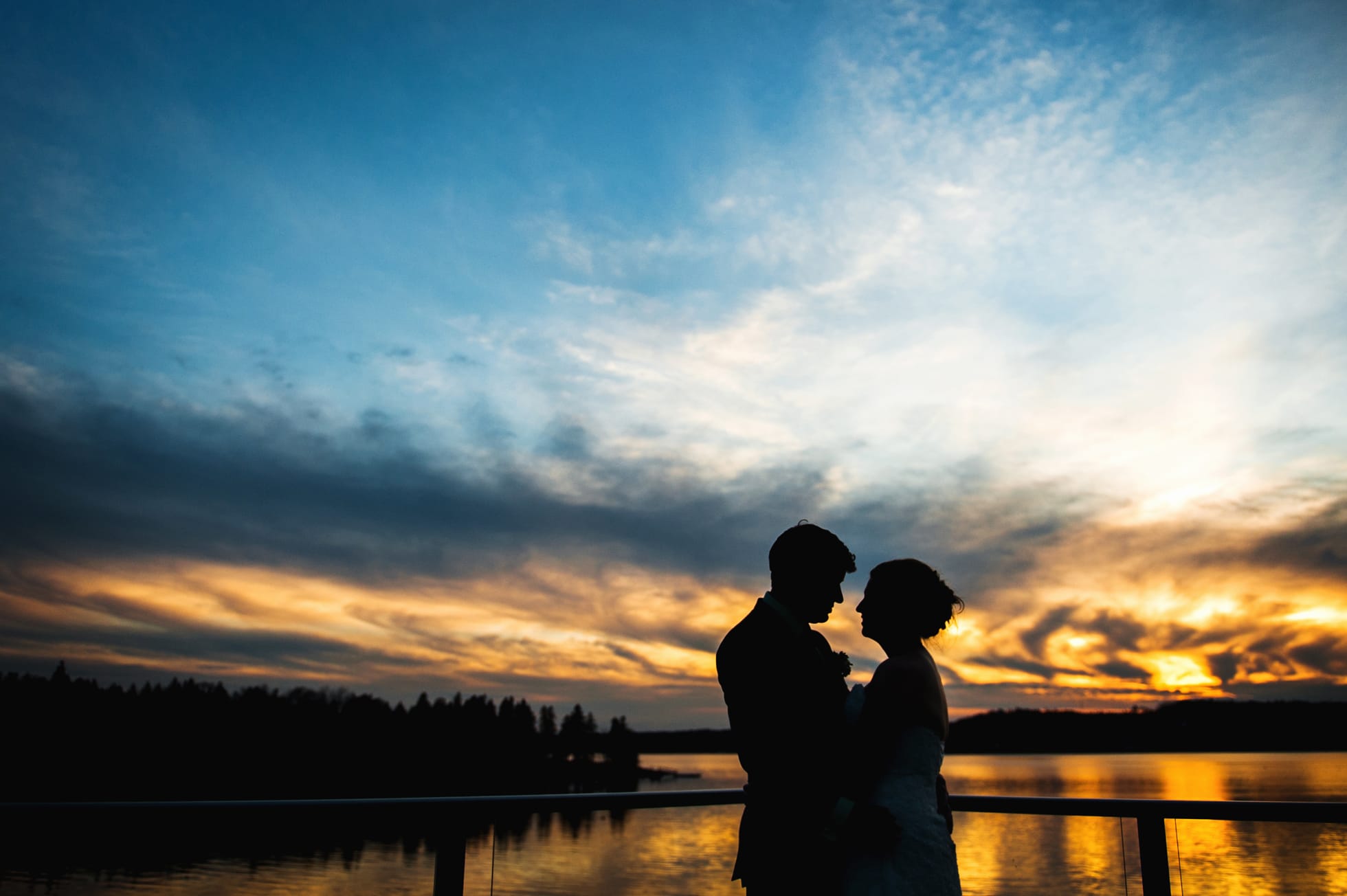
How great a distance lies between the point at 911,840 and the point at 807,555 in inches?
35.7

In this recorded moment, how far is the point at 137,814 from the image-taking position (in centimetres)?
200

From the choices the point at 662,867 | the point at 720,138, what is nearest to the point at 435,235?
the point at 720,138

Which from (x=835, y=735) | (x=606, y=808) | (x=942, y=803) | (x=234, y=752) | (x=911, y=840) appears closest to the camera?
(x=835, y=735)

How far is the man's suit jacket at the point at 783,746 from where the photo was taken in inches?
82.9

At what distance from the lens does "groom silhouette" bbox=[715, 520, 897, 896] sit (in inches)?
83.0

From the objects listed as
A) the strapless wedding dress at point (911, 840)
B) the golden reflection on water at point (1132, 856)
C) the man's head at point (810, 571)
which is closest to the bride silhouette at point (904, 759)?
the strapless wedding dress at point (911, 840)

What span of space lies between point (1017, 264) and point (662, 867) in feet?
37.7

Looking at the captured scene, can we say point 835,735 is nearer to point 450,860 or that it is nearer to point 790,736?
point 790,736

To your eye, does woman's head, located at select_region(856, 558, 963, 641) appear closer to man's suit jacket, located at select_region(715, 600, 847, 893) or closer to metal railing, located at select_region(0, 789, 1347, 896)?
man's suit jacket, located at select_region(715, 600, 847, 893)

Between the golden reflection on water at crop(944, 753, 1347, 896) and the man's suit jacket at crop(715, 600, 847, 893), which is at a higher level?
the man's suit jacket at crop(715, 600, 847, 893)

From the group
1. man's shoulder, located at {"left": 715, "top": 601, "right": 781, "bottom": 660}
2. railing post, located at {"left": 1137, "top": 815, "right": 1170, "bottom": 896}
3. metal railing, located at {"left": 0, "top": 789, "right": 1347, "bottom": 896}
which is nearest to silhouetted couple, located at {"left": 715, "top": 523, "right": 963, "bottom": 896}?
man's shoulder, located at {"left": 715, "top": 601, "right": 781, "bottom": 660}

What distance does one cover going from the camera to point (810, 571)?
2.28m

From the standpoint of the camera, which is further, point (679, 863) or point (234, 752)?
point (234, 752)

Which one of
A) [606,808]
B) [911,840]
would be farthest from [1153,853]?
[606,808]
